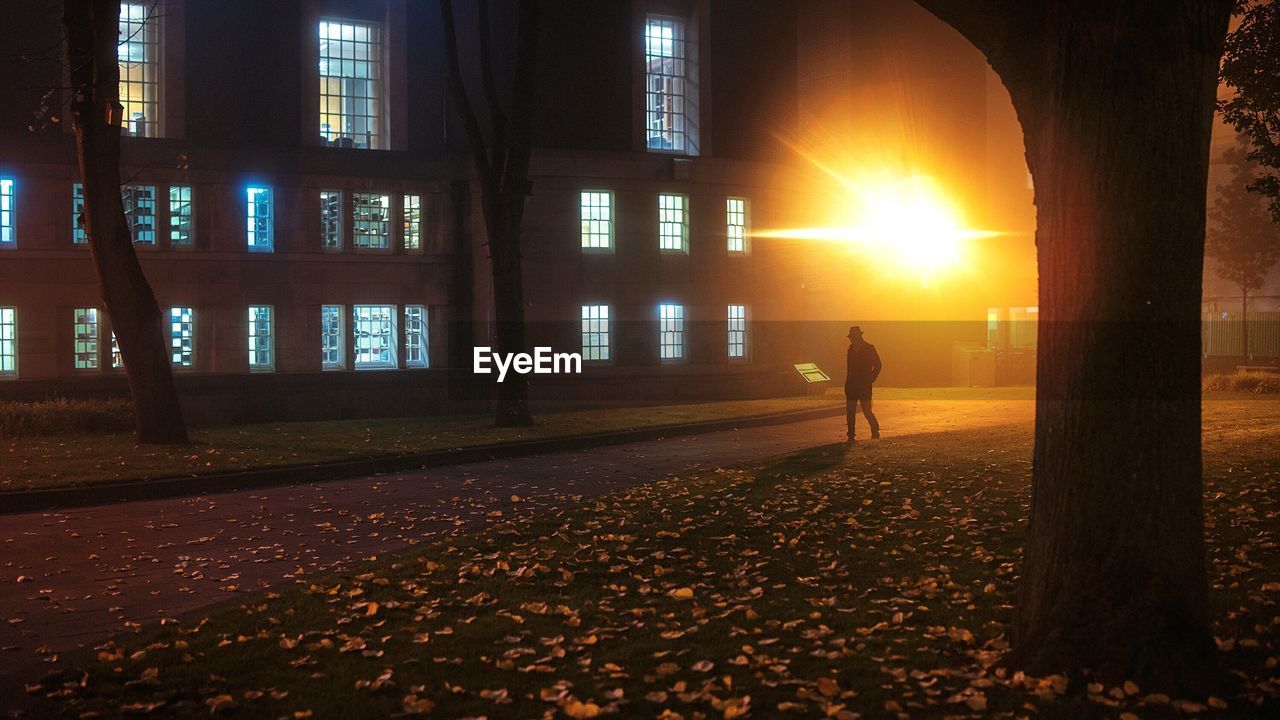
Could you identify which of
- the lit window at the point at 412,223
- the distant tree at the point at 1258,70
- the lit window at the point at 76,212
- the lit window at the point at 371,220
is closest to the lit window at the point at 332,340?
the lit window at the point at 371,220

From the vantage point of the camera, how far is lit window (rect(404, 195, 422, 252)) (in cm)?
3053

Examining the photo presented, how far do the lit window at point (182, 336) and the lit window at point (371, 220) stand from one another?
462 cm

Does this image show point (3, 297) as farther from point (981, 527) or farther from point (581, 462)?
point (981, 527)

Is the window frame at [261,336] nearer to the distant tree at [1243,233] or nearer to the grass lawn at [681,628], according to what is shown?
the grass lawn at [681,628]

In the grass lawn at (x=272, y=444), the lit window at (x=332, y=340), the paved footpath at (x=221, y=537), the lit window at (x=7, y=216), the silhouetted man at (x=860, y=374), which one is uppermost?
the lit window at (x=7, y=216)

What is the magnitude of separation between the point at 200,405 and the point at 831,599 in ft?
76.9

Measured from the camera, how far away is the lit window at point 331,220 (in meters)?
29.7

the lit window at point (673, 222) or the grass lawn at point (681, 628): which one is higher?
the lit window at point (673, 222)

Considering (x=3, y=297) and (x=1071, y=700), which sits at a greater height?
(x=3, y=297)

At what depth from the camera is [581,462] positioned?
1770 cm

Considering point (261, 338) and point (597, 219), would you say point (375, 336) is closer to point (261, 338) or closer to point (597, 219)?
point (261, 338)

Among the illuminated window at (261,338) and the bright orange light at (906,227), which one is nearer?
the illuminated window at (261,338)

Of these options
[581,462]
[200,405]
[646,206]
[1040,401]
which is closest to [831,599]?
[1040,401]

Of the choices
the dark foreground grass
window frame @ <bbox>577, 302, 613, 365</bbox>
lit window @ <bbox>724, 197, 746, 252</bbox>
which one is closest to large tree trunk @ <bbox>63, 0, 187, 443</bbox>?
the dark foreground grass
